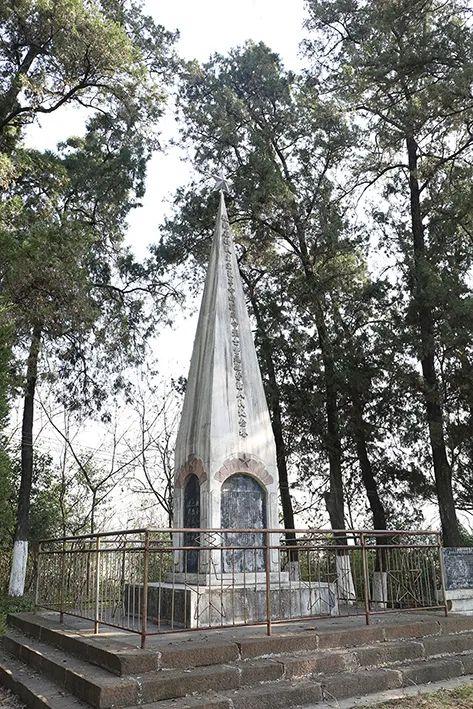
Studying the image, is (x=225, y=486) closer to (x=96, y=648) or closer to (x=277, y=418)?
(x=96, y=648)

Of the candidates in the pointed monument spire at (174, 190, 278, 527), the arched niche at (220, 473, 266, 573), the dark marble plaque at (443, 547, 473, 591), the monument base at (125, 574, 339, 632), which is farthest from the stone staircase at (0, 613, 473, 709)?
the pointed monument spire at (174, 190, 278, 527)

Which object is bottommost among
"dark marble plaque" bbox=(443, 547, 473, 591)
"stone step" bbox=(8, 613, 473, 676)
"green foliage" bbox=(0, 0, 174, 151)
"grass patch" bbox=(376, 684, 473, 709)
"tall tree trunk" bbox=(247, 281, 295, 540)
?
"grass patch" bbox=(376, 684, 473, 709)

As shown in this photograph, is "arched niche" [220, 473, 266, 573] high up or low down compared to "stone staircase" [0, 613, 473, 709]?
up

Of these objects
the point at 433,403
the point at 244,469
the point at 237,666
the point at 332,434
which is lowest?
the point at 237,666

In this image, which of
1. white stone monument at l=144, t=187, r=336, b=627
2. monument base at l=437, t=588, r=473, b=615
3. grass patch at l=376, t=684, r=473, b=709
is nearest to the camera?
grass patch at l=376, t=684, r=473, b=709

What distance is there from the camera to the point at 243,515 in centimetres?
806

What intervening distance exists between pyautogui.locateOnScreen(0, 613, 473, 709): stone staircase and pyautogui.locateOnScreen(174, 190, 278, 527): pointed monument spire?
7.06ft

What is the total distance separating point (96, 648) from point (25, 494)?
10056 millimetres

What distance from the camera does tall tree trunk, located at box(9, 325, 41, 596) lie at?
541 inches

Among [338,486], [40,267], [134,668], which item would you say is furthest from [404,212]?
[134,668]

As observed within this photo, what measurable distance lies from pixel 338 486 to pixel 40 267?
814 cm

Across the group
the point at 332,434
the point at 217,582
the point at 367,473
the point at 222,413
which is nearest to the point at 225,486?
the point at 222,413

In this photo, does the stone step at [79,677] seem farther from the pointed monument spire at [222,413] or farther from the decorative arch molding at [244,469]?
the decorative arch molding at [244,469]

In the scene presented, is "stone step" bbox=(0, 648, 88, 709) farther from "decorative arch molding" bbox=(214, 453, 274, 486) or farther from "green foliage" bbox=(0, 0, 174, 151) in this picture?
"green foliage" bbox=(0, 0, 174, 151)
